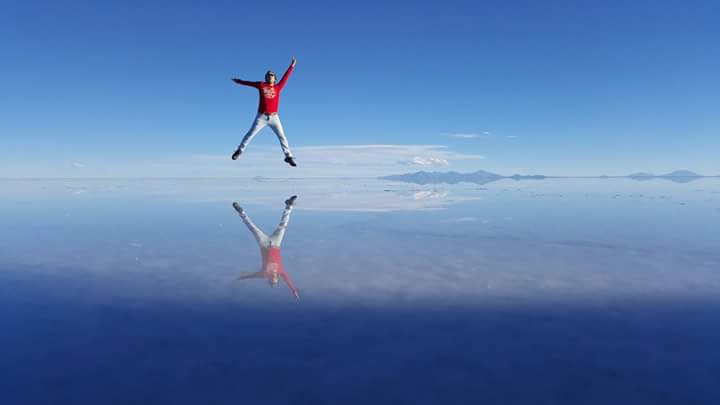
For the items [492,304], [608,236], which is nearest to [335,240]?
[492,304]

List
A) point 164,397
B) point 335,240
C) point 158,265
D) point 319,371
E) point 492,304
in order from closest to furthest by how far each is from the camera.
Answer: point 164,397 < point 319,371 < point 492,304 < point 158,265 < point 335,240

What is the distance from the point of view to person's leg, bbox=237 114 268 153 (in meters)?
12.3

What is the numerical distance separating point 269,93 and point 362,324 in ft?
29.1

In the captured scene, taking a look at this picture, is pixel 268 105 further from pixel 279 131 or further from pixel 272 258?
pixel 272 258

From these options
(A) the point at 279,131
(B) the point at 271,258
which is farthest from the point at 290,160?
(B) the point at 271,258

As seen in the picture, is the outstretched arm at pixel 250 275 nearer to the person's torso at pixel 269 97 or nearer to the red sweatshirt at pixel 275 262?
the red sweatshirt at pixel 275 262

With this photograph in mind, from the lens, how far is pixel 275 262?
8578 mm

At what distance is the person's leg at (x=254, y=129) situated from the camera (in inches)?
483

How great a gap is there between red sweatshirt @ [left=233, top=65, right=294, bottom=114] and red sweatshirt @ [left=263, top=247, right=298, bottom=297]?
4734 mm

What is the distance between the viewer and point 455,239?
38.3ft

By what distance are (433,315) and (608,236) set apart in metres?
9.97

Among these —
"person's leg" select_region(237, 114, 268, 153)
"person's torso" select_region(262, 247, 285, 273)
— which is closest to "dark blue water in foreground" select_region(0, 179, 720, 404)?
"person's torso" select_region(262, 247, 285, 273)

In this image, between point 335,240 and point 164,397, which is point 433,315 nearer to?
point 164,397

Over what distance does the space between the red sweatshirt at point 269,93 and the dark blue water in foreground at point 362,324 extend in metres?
4.44
